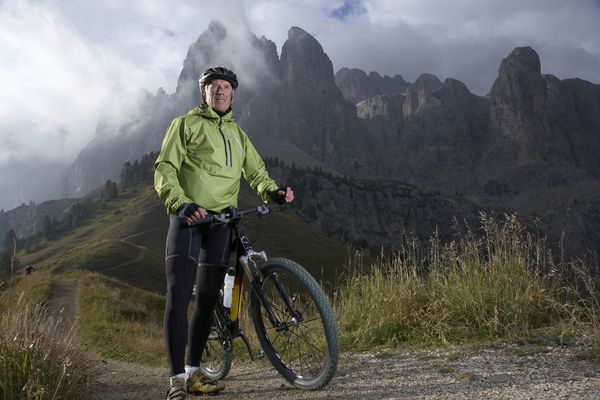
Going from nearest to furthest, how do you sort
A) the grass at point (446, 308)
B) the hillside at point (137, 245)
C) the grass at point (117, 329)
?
the grass at point (446, 308)
the grass at point (117, 329)
the hillside at point (137, 245)

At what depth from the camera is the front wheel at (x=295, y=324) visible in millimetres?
4297

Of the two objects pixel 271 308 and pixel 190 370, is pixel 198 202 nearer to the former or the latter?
pixel 271 308

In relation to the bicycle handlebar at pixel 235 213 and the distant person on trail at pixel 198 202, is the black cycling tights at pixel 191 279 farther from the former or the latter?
the bicycle handlebar at pixel 235 213

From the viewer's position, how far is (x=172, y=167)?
4645 mm

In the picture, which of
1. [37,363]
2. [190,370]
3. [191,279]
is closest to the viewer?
[37,363]

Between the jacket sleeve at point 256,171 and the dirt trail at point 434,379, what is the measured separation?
1.94 m

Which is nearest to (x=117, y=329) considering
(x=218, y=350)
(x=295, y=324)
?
(x=218, y=350)

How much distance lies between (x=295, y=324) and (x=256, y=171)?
173 cm

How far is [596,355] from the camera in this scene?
14.4 feet

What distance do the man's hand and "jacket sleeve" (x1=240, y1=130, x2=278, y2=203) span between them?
116 millimetres

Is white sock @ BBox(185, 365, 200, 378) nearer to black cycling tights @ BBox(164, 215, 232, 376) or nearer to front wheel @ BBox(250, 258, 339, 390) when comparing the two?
black cycling tights @ BBox(164, 215, 232, 376)

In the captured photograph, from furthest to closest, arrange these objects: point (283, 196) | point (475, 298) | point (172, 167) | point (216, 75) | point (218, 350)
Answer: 1. point (218, 350)
2. point (475, 298)
3. point (283, 196)
4. point (216, 75)
5. point (172, 167)

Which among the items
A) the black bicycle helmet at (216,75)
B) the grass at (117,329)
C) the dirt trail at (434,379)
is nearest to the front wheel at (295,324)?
the dirt trail at (434,379)

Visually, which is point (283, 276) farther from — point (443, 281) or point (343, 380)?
point (443, 281)
